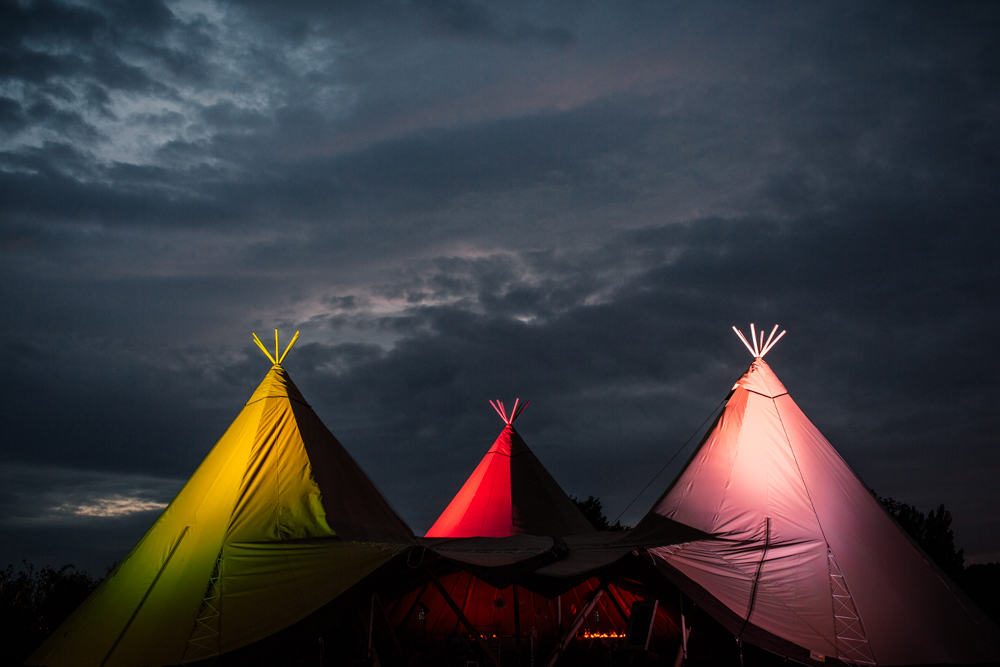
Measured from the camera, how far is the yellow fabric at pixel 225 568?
7.60m

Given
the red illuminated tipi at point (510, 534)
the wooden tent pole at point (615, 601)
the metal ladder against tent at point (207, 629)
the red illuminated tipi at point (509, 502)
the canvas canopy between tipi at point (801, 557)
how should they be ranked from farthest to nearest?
1. the red illuminated tipi at point (509, 502)
2. the red illuminated tipi at point (510, 534)
3. the wooden tent pole at point (615, 601)
4. the canvas canopy between tipi at point (801, 557)
5. the metal ladder against tent at point (207, 629)

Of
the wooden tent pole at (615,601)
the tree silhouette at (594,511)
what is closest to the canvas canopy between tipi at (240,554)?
the wooden tent pole at (615,601)

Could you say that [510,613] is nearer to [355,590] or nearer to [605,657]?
[605,657]

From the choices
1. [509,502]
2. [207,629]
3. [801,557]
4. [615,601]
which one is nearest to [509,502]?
[509,502]

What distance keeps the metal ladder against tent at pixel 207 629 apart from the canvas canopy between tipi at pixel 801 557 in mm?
5178

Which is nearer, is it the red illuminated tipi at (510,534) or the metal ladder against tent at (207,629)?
the metal ladder against tent at (207,629)

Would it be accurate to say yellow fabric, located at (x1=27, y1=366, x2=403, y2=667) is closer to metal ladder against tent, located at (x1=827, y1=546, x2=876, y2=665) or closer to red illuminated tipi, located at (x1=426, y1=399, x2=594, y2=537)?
metal ladder against tent, located at (x1=827, y1=546, x2=876, y2=665)

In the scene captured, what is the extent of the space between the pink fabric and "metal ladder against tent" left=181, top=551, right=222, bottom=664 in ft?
17.3

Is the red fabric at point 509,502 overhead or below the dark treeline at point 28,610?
overhead

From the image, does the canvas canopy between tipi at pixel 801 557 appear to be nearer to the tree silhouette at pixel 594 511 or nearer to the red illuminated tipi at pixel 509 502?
the red illuminated tipi at pixel 509 502

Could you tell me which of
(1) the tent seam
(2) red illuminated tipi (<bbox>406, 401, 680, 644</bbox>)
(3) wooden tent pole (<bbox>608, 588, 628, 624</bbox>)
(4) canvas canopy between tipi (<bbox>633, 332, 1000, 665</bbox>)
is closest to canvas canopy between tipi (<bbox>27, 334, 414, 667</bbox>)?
(2) red illuminated tipi (<bbox>406, 401, 680, 644</bbox>)

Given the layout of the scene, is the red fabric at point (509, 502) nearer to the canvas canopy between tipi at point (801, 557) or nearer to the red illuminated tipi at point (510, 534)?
the red illuminated tipi at point (510, 534)

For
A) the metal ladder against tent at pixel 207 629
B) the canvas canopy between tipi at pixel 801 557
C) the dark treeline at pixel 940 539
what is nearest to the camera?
the metal ladder against tent at pixel 207 629

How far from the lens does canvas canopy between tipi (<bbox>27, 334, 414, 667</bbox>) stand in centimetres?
763
